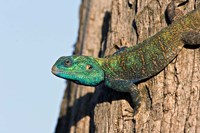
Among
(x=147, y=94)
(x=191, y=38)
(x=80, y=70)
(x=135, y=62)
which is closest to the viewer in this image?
(x=191, y=38)

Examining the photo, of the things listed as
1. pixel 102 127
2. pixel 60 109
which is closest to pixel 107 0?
pixel 60 109

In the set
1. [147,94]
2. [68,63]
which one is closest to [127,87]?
[147,94]

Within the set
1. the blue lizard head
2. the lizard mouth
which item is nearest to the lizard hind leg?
the blue lizard head

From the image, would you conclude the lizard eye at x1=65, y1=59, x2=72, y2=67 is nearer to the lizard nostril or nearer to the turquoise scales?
the lizard nostril

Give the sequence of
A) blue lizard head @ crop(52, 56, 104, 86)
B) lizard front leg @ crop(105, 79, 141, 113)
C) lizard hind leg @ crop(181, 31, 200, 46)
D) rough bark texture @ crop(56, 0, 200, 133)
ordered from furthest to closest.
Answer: blue lizard head @ crop(52, 56, 104, 86)
lizard front leg @ crop(105, 79, 141, 113)
lizard hind leg @ crop(181, 31, 200, 46)
rough bark texture @ crop(56, 0, 200, 133)

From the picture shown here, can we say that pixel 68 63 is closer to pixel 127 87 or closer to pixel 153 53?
pixel 127 87

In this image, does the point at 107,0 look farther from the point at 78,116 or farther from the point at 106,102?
the point at 106,102
